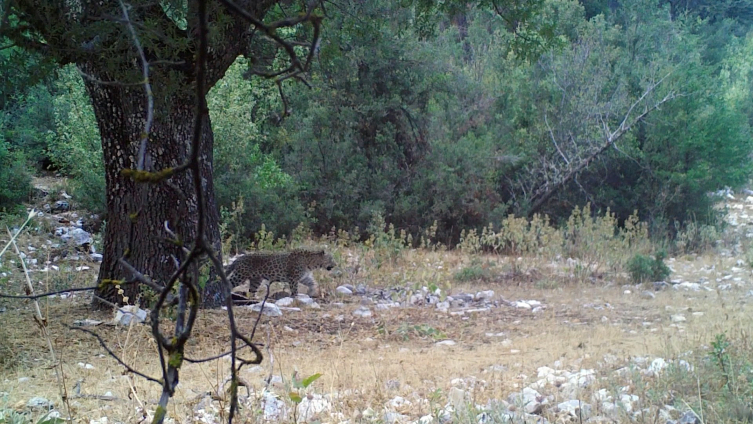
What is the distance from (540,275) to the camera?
35.0 ft

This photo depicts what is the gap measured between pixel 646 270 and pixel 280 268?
523cm

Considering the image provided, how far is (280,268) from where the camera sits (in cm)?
868

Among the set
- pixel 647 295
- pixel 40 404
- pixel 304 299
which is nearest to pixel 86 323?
pixel 40 404

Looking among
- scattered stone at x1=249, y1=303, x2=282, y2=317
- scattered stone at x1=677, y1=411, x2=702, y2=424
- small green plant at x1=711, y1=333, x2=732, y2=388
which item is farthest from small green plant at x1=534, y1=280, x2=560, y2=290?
scattered stone at x1=677, y1=411, x2=702, y2=424

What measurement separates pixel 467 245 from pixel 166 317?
695 cm

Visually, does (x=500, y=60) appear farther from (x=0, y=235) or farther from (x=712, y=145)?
(x=0, y=235)

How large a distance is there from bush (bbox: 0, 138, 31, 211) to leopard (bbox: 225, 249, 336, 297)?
18.2ft

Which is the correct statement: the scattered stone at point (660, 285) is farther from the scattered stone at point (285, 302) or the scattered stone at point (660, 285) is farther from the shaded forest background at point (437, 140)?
the scattered stone at point (285, 302)

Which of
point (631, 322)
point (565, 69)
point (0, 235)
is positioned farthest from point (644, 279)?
point (0, 235)

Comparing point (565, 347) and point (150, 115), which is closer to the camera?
point (150, 115)

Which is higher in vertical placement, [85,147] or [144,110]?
[144,110]

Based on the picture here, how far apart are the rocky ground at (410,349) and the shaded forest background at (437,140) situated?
8.66ft

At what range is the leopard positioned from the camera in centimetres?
848

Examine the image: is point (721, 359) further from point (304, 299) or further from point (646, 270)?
point (646, 270)
